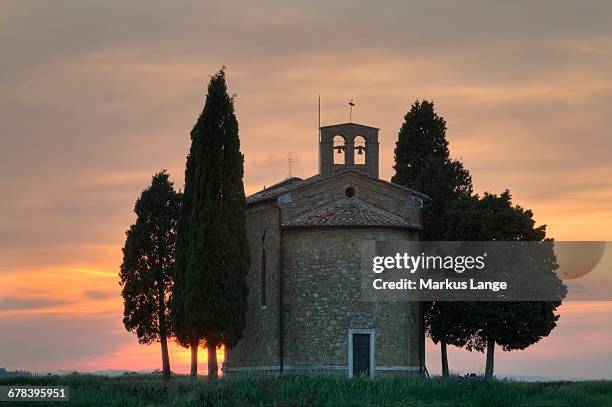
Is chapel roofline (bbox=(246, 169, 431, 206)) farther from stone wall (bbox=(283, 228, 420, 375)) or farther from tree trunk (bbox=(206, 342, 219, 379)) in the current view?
tree trunk (bbox=(206, 342, 219, 379))

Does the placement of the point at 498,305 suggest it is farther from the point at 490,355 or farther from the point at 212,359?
the point at 212,359

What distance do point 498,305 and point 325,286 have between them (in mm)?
6863

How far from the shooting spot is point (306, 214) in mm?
42344

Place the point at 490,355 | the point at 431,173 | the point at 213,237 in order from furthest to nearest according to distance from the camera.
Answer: the point at 431,173 → the point at 490,355 → the point at 213,237

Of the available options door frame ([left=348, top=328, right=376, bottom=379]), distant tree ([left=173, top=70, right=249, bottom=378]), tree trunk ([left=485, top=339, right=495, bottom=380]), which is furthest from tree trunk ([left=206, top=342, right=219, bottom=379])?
tree trunk ([left=485, top=339, right=495, bottom=380])

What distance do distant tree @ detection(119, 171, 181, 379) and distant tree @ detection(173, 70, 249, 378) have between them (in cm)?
416

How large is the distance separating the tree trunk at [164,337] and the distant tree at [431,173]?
10466mm

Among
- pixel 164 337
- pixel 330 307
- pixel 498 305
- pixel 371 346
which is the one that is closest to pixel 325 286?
pixel 330 307

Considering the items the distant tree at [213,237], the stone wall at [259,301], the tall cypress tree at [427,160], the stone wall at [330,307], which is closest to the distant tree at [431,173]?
the tall cypress tree at [427,160]

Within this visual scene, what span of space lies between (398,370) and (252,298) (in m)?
6.34

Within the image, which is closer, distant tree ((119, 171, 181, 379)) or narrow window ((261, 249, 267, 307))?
narrow window ((261, 249, 267, 307))

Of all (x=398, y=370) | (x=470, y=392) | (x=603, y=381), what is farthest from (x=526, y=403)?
(x=398, y=370)

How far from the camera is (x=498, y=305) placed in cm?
4284

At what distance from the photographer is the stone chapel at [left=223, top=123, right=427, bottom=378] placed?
4094 centimetres
